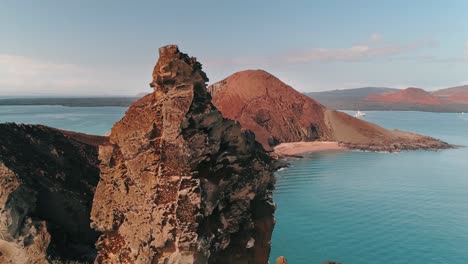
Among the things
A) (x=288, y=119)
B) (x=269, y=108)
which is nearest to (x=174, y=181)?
(x=269, y=108)

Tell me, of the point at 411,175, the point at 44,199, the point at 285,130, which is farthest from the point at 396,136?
the point at 44,199

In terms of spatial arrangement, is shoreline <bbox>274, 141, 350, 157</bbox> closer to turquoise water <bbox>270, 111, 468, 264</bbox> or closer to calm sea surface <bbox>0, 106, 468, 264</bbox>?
calm sea surface <bbox>0, 106, 468, 264</bbox>

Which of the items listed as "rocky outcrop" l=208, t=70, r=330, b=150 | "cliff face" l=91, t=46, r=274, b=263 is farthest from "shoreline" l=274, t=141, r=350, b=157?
"cliff face" l=91, t=46, r=274, b=263

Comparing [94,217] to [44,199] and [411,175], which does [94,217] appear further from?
[411,175]

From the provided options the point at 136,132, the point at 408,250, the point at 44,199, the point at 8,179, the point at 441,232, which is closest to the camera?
the point at 136,132

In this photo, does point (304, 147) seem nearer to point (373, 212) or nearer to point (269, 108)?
point (269, 108)
